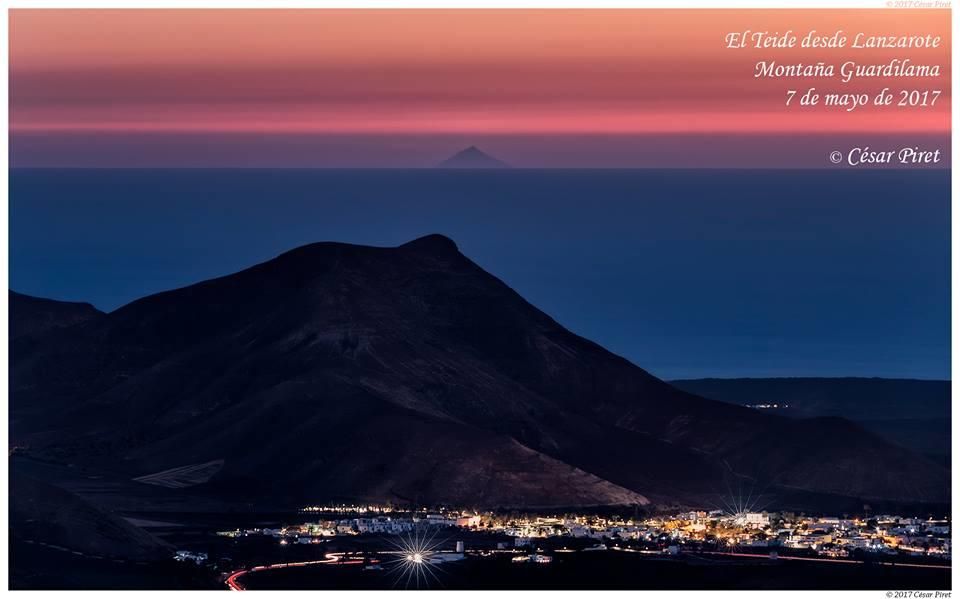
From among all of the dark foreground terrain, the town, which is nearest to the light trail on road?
the dark foreground terrain

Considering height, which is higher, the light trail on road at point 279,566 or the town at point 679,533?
the town at point 679,533

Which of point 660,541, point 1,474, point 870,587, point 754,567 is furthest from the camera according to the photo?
point 660,541

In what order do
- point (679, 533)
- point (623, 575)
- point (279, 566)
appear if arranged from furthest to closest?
point (679, 533) → point (279, 566) → point (623, 575)

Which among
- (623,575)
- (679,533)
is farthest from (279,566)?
(679,533)

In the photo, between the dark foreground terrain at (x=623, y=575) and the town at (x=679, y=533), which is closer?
the dark foreground terrain at (x=623, y=575)

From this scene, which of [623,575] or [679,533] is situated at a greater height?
[679,533]

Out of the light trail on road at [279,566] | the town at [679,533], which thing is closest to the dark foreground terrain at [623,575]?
the light trail on road at [279,566]

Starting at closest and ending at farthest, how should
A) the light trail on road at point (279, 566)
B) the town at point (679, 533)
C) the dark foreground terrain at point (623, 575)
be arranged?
the light trail on road at point (279, 566) → the dark foreground terrain at point (623, 575) → the town at point (679, 533)

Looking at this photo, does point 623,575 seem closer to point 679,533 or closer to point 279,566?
point 279,566

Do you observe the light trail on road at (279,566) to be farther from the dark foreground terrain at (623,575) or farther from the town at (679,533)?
the town at (679,533)

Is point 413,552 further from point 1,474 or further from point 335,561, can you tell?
point 1,474
